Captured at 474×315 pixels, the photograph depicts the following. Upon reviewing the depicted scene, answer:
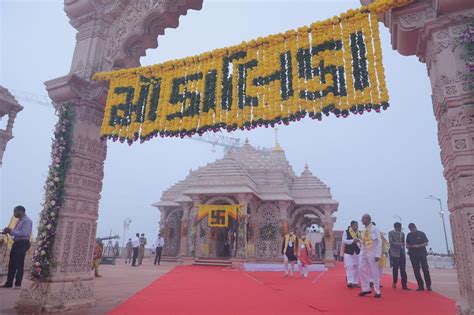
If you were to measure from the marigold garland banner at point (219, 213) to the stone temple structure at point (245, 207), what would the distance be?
0.49 m

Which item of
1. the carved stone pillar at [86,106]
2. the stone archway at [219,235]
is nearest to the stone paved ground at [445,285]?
the carved stone pillar at [86,106]

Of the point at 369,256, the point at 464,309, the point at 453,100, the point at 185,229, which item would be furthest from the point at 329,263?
the point at 453,100

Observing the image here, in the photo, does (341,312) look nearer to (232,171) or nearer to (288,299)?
(288,299)

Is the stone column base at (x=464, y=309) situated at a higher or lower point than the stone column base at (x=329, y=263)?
higher

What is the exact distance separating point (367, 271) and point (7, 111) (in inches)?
418

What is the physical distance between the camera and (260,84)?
4738 millimetres

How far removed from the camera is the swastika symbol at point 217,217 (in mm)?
15906

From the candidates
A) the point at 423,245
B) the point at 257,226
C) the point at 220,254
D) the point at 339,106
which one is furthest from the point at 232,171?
the point at 339,106

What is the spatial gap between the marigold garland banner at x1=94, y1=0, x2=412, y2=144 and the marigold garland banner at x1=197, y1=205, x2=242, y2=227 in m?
11.0

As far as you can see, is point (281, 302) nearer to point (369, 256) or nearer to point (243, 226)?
point (369, 256)

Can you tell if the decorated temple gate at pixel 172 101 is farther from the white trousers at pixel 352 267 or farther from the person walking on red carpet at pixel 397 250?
the person walking on red carpet at pixel 397 250

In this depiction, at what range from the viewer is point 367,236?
6.32 m

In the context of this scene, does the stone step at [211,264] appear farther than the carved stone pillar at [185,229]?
No

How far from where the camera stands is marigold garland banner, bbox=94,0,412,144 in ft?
13.6
